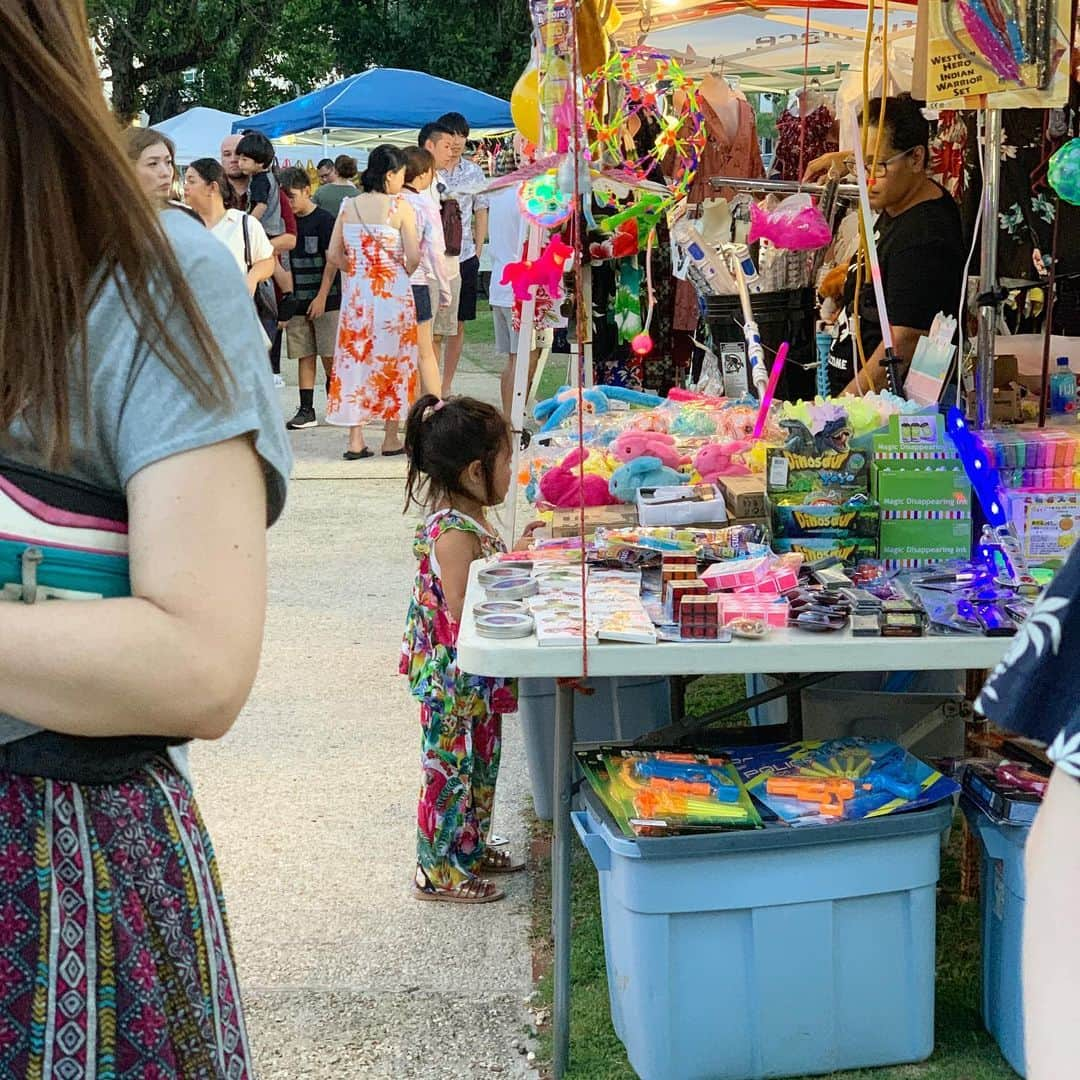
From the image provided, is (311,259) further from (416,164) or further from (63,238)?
(63,238)

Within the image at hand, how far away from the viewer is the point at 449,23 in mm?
28391

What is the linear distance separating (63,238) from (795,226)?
4.92 metres

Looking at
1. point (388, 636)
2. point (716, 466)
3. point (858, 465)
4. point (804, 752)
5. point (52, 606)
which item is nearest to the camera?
point (52, 606)

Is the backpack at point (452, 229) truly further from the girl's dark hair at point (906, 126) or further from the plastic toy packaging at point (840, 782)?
the plastic toy packaging at point (840, 782)

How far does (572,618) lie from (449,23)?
27.4 metres

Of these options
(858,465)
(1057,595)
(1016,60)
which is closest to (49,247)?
(1057,595)

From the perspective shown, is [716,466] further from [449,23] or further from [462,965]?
[449,23]

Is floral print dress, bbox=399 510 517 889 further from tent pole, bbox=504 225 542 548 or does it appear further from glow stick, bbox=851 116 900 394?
glow stick, bbox=851 116 900 394

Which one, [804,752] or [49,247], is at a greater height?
[49,247]

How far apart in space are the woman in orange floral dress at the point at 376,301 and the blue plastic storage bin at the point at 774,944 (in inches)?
265

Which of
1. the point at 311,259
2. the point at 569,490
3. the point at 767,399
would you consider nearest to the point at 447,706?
the point at 569,490

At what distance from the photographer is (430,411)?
3.78 metres

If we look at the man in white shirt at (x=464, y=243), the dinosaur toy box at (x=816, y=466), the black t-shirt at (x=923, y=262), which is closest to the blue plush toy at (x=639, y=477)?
the dinosaur toy box at (x=816, y=466)

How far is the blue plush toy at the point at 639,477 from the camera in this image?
399 centimetres
